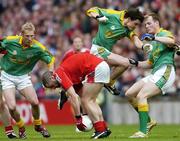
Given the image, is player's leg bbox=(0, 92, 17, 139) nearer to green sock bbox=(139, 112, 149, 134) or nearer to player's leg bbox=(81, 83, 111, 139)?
player's leg bbox=(81, 83, 111, 139)

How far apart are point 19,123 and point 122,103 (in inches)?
351

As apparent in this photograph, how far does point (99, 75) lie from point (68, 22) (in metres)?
13.9

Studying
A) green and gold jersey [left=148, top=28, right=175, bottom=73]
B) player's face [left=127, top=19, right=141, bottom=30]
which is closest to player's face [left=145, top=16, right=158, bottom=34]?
green and gold jersey [left=148, top=28, right=175, bottom=73]

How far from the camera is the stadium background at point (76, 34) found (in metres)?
25.5

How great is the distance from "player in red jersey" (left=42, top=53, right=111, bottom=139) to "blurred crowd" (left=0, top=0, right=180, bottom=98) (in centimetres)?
952

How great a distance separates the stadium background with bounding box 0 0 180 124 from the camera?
83.5 ft

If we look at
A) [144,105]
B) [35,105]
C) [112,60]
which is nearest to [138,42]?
[112,60]

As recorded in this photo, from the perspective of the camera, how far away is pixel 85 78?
15945mm

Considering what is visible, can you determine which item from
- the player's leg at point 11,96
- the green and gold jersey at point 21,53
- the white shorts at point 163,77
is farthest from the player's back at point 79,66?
the player's leg at point 11,96

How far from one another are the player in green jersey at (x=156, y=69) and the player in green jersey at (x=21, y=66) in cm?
207

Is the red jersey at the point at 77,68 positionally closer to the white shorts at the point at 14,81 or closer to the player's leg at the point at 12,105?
the player's leg at the point at 12,105

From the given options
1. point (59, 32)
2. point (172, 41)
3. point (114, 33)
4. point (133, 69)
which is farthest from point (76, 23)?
point (172, 41)

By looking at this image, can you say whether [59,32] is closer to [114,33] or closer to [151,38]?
[114,33]

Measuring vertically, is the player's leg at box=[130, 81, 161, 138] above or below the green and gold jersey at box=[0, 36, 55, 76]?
below
